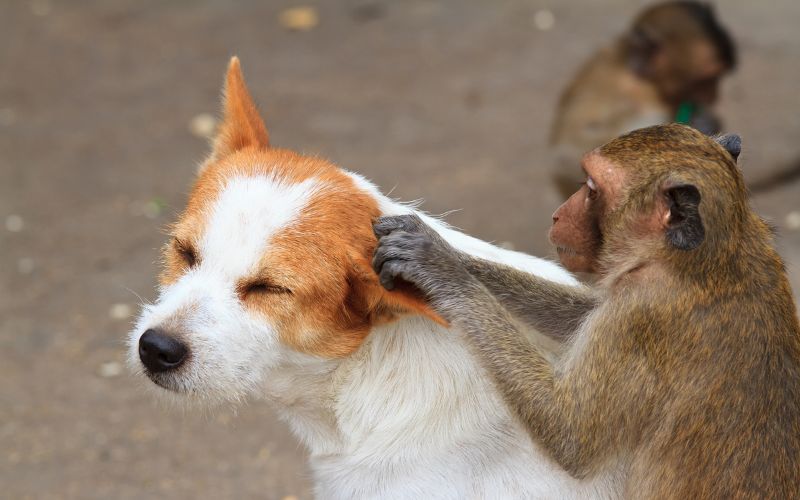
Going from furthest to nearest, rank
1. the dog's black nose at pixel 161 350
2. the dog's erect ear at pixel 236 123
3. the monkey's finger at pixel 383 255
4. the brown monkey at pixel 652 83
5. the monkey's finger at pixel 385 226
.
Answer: the brown monkey at pixel 652 83, the dog's erect ear at pixel 236 123, the monkey's finger at pixel 385 226, the monkey's finger at pixel 383 255, the dog's black nose at pixel 161 350

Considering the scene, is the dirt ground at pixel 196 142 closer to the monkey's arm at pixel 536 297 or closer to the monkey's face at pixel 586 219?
the monkey's arm at pixel 536 297

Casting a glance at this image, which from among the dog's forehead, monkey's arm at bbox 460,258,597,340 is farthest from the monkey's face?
the dog's forehead

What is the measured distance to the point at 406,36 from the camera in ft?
40.7

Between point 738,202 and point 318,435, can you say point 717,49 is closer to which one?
point 738,202

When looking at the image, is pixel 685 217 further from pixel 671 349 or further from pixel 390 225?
pixel 390 225

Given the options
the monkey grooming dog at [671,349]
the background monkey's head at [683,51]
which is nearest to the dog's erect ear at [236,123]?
the monkey grooming dog at [671,349]

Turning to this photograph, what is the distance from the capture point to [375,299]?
3896 mm

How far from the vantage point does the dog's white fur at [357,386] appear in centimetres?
380

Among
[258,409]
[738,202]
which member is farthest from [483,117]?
[738,202]

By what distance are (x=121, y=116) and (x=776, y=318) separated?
799 cm

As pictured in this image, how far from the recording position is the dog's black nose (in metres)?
3.75

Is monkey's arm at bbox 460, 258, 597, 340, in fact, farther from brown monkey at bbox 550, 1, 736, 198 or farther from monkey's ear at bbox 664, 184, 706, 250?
brown monkey at bbox 550, 1, 736, 198

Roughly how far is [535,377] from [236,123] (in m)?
1.44

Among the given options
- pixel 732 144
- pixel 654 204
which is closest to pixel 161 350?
pixel 654 204
